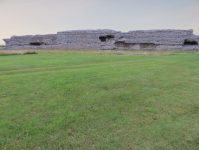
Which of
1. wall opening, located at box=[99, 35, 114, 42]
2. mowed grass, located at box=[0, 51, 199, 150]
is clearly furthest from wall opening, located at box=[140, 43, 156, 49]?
mowed grass, located at box=[0, 51, 199, 150]

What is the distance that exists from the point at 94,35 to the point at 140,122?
2413cm

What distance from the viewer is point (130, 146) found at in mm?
1886

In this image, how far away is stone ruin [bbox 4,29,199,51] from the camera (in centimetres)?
2195

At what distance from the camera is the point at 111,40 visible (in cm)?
2517

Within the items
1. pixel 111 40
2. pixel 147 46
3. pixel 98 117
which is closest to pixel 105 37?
pixel 111 40

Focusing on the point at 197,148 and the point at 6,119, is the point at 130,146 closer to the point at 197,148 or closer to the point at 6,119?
the point at 197,148

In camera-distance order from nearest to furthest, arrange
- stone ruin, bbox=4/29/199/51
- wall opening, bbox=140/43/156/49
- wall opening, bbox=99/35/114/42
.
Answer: stone ruin, bbox=4/29/199/51 → wall opening, bbox=140/43/156/49 → wall opening, bbox=99/35/114/42

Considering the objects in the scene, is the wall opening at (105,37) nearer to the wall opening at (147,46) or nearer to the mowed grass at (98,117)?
the wall opening at (147,46)

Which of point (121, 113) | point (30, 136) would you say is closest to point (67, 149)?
point (30, 136)

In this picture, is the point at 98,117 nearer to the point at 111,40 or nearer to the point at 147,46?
the point at 111,40

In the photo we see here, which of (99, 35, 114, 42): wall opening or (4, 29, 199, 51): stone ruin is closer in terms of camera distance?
(4, 29, 199, 51): stone ruin

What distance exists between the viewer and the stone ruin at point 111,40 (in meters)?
22.0

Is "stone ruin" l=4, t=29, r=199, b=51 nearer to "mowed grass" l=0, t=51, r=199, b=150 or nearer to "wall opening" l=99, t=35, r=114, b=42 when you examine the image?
"wall opening" l=99, t=35, r=114, b=42

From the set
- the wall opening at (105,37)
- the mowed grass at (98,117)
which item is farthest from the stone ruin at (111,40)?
the mowed grass at (98,117)
